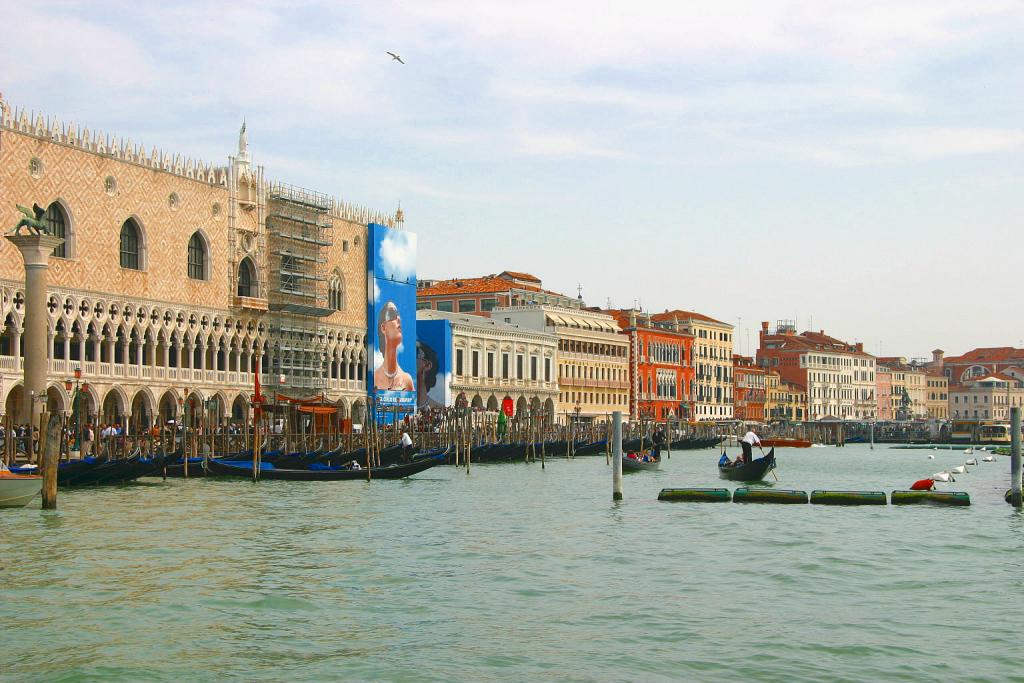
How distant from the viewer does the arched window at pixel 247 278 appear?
3931cm

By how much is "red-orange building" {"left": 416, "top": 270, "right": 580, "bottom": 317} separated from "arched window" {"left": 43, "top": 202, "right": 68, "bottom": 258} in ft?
93.7

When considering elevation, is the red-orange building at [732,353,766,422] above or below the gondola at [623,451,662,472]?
above

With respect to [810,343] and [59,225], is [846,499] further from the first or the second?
[810,343]

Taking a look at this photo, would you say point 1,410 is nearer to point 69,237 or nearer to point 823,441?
point 69,237

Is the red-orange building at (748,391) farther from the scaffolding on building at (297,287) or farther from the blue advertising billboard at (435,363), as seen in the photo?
the scaffolding on building at (297,287)

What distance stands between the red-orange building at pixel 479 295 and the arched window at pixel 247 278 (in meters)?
20.7

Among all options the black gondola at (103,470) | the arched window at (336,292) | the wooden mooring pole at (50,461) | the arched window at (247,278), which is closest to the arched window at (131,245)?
the arched window at (247,278)

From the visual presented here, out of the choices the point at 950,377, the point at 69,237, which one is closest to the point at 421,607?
the point at 69,237

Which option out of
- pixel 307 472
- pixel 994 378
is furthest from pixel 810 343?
pixel 307 472

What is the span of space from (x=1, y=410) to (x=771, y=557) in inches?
779

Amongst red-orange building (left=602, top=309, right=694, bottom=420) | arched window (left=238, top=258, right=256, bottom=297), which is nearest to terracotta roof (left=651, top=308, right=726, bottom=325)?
red-orange building (left=602, top=309, right=694, bottom=420)

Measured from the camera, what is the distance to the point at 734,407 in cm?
7862

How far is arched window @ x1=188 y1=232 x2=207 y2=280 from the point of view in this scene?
37.0m

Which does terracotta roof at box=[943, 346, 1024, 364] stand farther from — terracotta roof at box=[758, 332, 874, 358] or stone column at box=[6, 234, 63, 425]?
stone column at box=[6, 234, 63, 425]
